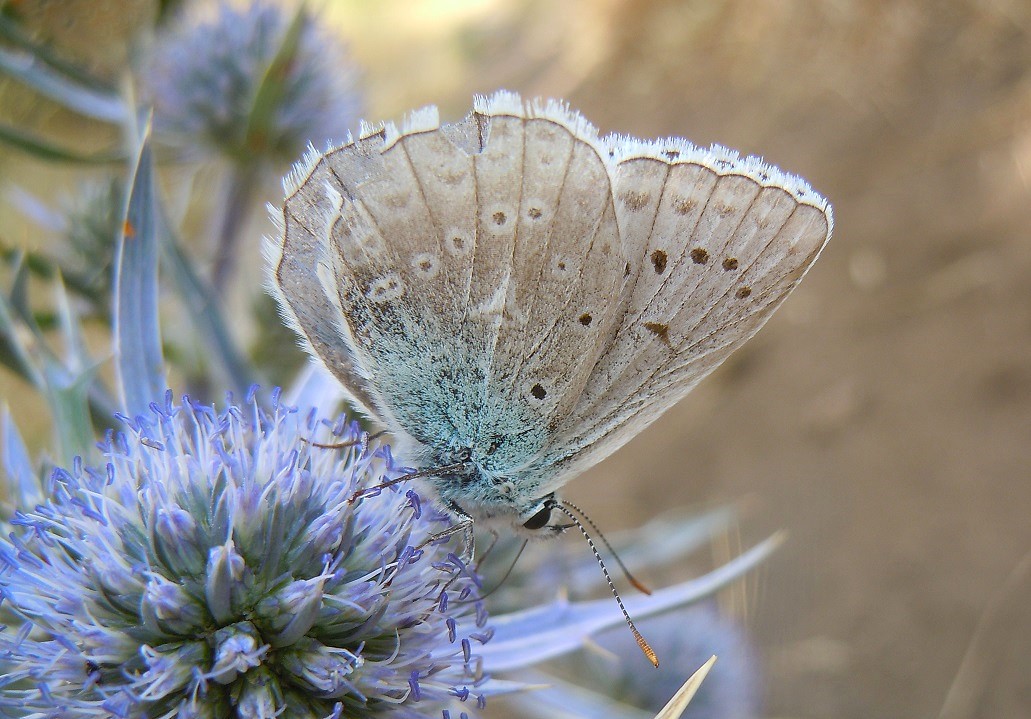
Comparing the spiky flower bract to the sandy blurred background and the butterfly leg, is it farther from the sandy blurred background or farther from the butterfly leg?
the sandy blurred background

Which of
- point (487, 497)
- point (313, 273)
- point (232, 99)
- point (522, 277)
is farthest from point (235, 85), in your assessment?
point (487, 497)

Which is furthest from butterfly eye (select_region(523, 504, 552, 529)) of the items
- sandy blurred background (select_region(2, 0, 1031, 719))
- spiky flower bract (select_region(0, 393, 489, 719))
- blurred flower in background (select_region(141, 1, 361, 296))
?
sandy blurred background (select_region(2, 0, 1031, 719))

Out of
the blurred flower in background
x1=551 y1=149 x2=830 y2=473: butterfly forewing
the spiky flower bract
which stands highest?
the blurred flower in background

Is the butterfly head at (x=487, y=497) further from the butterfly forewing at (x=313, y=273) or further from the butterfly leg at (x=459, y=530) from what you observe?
the butterfly forewing at (x=313, y=273)

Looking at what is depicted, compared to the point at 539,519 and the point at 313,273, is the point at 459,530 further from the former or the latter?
the point at 313,273

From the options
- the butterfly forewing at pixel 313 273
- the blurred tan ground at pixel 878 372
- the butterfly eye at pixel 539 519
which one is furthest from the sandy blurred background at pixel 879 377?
the butterfly eye at pixel 539 519
